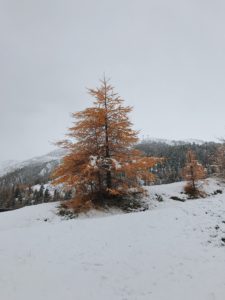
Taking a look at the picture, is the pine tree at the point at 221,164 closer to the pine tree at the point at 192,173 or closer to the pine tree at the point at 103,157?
the pine tree at the point at 192,173

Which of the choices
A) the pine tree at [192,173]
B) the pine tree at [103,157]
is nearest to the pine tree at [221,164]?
the pine tree at [192,173]

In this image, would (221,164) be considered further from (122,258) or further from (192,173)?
(122,258)

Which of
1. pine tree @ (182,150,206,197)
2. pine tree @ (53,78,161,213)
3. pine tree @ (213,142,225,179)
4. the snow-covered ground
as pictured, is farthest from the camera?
pine tree @ (213,142,225,179)

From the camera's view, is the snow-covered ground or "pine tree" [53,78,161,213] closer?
the snow-covered ground

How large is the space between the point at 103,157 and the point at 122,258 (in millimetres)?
9960

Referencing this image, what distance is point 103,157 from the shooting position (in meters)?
18.4

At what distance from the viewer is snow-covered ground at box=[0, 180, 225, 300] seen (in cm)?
721

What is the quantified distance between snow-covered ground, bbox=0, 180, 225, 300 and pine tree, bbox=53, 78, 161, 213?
480cm

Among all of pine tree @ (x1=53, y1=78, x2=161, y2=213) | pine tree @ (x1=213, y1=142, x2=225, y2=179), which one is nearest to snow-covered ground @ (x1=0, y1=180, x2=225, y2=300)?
pine tree @ (x1=53, y1=78, x2=161, y2=213)

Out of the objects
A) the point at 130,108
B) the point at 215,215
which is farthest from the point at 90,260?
the point at 130,108

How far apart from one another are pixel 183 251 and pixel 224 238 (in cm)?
264

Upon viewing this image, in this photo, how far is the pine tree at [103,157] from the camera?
17641 millimetres

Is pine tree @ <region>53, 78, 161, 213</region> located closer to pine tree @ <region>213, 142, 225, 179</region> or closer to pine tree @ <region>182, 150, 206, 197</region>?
pine tree @ <region>182, 150, 206, 197</region>

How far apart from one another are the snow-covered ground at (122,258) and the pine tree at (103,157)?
480cm
